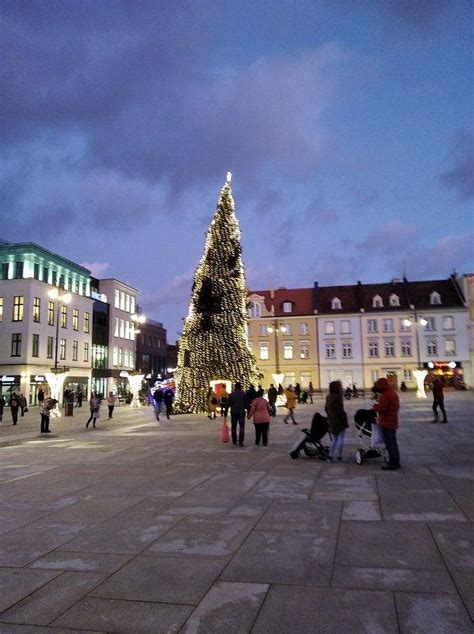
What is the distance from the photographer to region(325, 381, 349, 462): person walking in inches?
452

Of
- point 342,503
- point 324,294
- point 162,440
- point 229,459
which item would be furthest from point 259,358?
point 342,503

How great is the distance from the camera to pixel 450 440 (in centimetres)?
1490

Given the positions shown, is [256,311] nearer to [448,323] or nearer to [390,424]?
[448,323]

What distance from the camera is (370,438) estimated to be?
11711 mm

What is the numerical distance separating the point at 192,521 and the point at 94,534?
4.10 ft

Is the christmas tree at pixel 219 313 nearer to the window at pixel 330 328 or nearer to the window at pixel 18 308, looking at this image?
the window at pixel 18 308

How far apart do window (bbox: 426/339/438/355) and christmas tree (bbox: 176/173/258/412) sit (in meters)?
43.4

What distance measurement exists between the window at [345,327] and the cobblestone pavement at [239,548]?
56955mm

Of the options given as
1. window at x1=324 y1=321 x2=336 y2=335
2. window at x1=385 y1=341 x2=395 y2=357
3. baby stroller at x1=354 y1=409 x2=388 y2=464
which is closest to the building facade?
window at x1=324 y1=321 x2=336 y2=335

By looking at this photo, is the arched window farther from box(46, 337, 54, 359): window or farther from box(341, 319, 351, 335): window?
box(46, 337, 54, 359): window

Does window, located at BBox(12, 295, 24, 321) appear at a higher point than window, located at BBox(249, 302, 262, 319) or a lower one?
lower

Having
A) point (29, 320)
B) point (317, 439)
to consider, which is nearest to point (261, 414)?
point (317, 439)

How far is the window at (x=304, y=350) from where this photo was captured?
224ft

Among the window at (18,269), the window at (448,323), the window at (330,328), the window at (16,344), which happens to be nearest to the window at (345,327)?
the window at (330,328)
